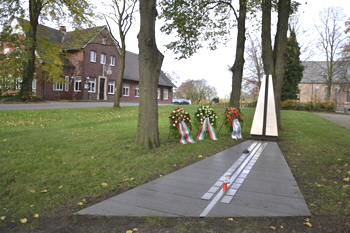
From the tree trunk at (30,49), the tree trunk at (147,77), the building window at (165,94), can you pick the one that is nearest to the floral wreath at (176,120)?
the tree trunk at (147,77)

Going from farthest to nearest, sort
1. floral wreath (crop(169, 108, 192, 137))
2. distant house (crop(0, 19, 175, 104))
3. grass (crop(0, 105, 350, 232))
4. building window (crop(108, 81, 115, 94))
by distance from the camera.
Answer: building window (crop(108, 81, 115, 94)), distant house (crop(0, 19, 175, 104)), floral wreath (crop(169, 108, 192, 137)), grass (crop(0, 105, 350, 232))

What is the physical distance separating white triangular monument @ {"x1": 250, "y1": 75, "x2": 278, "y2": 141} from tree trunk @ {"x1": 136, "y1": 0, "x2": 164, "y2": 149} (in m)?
5.42

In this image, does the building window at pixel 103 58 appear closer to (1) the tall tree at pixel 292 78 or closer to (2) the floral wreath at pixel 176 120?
(1) the tall tree at pixel 292 78

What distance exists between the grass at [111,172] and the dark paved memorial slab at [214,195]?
23 cm

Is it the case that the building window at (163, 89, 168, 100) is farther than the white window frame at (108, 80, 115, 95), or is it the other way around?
the building window at (163, 89, 168, 100)

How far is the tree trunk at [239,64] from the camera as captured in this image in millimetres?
16125

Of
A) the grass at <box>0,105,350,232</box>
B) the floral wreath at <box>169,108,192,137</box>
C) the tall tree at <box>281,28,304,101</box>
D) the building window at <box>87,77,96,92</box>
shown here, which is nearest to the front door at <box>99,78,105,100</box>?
the building window at <box>87,77,96,92</box>

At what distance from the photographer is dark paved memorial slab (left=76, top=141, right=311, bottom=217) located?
170 inches

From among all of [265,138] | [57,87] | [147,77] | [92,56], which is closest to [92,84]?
[92,56]

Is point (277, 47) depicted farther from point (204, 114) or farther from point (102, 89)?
point (102, 89)

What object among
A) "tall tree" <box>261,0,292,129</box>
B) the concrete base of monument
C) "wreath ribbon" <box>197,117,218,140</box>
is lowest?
the concrete base of monument

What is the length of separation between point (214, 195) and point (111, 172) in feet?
8.34

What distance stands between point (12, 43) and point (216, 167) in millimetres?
28577

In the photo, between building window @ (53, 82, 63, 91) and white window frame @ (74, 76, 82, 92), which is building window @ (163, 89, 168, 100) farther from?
building window @ (53, 82, 63, 91)
